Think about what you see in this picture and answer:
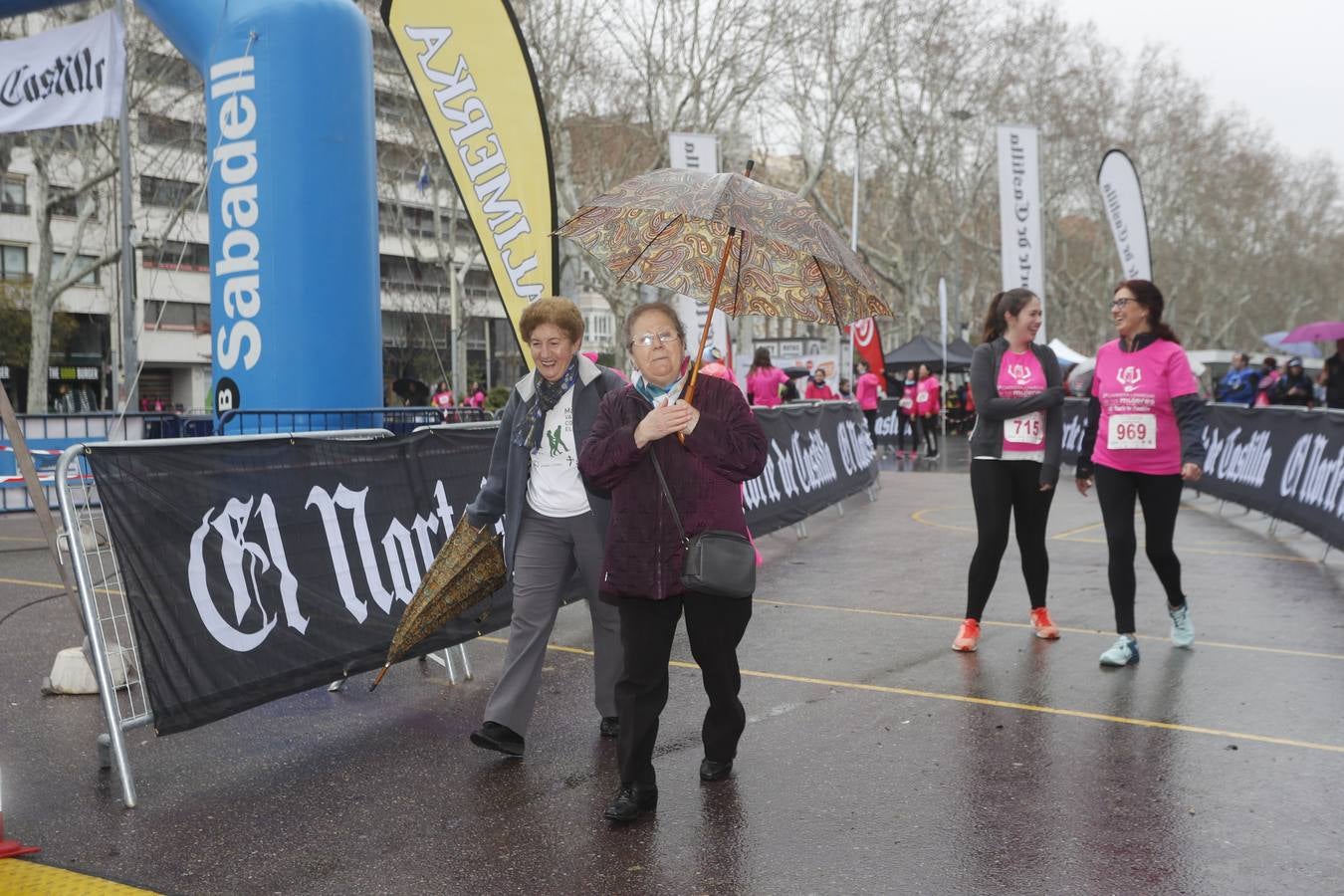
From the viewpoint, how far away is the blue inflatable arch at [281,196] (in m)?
10.1

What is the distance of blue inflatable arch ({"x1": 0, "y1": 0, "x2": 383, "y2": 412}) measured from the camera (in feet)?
33.3

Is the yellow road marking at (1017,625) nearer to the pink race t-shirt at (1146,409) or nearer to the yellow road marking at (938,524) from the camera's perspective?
the pink race t-shirt at (1146,409)

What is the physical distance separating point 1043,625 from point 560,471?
357cm

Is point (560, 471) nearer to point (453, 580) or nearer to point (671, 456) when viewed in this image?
point (453, 580)

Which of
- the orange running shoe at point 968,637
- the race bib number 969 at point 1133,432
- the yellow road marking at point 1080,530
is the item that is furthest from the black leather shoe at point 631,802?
the yellow road marking at point 1080,530

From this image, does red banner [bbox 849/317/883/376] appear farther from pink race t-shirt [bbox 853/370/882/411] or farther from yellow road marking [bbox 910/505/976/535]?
yellow road marking [bbox 910/505/976/535]

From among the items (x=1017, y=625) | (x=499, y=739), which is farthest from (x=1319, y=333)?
(x=499, y=739)

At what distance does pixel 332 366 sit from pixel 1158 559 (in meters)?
6.64

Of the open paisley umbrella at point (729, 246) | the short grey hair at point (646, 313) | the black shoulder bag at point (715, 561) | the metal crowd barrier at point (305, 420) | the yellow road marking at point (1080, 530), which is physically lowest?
the yellow road marking at point (1080, 530)

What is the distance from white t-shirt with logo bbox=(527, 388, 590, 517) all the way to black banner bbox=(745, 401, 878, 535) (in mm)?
5618

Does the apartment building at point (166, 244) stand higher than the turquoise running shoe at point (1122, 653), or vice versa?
the apartment building at point (166, 244)

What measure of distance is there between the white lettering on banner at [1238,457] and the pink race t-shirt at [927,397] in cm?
990

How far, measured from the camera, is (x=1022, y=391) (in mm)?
6906

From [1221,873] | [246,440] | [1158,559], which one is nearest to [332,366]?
[246,440]
